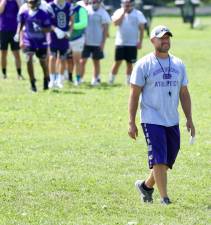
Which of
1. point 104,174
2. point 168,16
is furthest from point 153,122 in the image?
point 168,16

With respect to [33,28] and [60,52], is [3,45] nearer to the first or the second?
[60,52]

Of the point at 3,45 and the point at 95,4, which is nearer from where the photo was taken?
the point at 95,4

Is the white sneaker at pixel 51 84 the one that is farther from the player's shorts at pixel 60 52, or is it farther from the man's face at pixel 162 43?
the man's face at pixel 162 43

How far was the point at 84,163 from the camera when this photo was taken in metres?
11.9

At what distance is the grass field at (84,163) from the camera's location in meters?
9.12

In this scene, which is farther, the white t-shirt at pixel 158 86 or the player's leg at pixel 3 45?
the player's leg at pixel 3 45

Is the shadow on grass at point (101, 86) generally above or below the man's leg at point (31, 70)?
below

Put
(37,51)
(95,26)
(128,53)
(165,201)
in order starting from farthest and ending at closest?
(95,26), (128,53), (37,51), (165,201)

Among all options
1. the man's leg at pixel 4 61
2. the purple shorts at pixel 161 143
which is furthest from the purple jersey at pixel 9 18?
the purple shorts at pixel 161 143

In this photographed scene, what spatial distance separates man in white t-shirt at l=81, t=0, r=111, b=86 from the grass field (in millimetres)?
870

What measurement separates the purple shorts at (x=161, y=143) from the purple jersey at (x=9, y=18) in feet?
39.5

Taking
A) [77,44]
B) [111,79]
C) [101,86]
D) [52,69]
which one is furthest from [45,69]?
[111,79]

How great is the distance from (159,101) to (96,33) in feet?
37.5

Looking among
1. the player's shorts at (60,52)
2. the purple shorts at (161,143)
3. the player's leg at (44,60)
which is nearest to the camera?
the purple shorts at (161,143)
